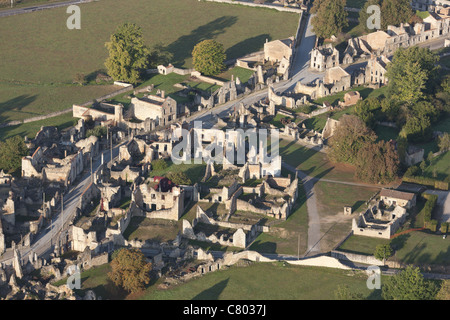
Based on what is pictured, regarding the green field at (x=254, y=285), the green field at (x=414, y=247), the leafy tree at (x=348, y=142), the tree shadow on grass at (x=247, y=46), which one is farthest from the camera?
the tree shadow on grass at (x=247, y=46)

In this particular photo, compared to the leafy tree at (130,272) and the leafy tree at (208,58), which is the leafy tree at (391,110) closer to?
the leafy tree at (208,58)

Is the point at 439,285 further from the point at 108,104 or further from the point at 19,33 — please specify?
the point at 19,33

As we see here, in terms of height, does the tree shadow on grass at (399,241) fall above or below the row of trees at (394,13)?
below

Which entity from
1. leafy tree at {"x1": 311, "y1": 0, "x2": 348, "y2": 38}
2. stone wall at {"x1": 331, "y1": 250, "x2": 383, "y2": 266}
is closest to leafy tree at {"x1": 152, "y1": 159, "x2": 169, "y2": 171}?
stone wall at {"x1": 331, "y1": 250, "x2": 383, "y2": 266}

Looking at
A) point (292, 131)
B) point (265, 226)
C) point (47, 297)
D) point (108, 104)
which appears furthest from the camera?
point (108, 104)

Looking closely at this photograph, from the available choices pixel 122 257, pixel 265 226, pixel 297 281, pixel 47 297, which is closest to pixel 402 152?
pixel 265 226

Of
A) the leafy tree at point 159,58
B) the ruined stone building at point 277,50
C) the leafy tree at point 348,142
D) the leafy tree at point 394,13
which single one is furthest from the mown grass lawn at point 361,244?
the leafy tree at point 394,13

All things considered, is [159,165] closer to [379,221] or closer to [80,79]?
[379,221]
